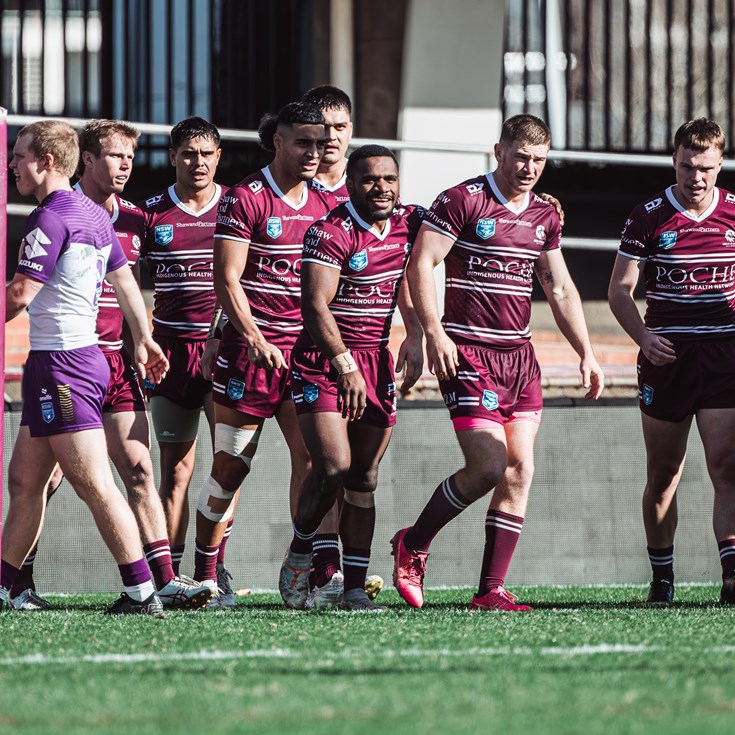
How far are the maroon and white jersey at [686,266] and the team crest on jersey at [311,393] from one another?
67.1 inches

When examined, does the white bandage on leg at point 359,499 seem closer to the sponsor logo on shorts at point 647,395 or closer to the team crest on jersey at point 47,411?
the sponsor logo on shorts at point 647,395

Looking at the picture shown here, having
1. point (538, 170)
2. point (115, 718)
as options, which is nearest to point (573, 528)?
point (538, 170)

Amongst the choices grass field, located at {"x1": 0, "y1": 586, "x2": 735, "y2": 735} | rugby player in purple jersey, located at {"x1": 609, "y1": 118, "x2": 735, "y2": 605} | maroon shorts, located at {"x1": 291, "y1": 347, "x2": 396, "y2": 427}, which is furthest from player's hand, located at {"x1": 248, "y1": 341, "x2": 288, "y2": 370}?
rugby player in purple jersey, located at {"x1": 609, "y1": 118, "x2": 735, "y2": 605}

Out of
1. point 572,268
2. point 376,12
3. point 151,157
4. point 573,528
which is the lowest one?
point 573,528

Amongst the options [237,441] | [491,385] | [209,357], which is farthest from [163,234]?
[491,385]

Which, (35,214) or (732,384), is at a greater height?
(35,214)

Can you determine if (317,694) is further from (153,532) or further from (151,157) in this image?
(151,157)

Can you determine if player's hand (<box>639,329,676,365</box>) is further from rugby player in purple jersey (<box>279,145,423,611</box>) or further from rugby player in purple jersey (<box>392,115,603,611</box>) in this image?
rugby player in purple jersey (<box>279,145,423,611</box>)

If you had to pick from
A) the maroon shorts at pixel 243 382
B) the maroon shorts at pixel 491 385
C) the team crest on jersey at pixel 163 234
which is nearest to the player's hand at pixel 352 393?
the maroon shorts at pixel 491 385

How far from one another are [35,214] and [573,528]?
4.37 m

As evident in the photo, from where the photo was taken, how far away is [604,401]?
9188 mm

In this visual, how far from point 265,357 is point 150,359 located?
2.01ft

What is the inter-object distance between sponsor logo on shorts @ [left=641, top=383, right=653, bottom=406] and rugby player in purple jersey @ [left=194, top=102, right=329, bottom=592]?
1675mm

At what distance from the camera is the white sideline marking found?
15.7 ft
